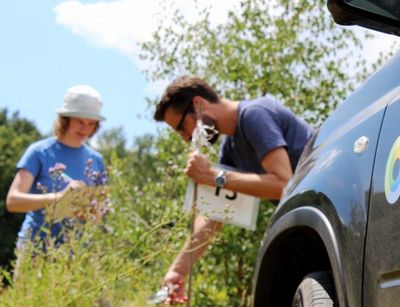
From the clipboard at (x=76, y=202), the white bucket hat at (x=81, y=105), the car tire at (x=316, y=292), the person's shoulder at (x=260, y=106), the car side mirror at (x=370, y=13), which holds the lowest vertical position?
the car tire at (x=316, y=292)

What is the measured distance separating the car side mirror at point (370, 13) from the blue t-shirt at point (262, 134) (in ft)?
6.90

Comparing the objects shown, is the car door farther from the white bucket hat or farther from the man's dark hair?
the white bucket hat

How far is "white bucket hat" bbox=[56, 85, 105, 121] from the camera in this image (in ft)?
17.2

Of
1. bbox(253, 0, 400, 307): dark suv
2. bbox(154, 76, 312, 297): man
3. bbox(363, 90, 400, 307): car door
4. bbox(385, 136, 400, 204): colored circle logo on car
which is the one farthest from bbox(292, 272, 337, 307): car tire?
bbox(154, 76, 312, 297): man

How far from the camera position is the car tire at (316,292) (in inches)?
90.4

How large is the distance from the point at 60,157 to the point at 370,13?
3505 mm

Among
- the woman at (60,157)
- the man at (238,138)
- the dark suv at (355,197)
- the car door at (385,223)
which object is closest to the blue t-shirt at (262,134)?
the man at (238,138)

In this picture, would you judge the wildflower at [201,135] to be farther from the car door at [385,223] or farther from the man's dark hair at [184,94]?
the car door at [385,223]

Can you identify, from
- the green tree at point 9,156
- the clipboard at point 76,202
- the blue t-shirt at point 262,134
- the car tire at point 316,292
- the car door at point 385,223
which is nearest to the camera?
the car door at point 385,223

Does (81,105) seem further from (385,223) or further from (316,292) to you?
(385,223)

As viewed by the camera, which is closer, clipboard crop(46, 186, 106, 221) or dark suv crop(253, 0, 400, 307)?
dark suv crop(253, 0, 400, 307)

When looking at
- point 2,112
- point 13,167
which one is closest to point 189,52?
point 13,167

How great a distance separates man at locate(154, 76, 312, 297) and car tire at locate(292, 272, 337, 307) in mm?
1655

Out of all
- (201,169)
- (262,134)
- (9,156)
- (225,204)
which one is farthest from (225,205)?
(9,156)
